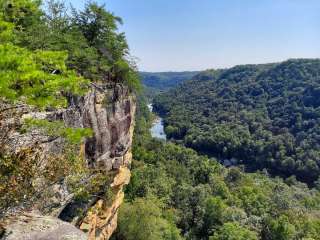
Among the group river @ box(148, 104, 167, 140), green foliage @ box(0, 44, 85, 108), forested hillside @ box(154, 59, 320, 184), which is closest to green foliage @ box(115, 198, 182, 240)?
green foliage @ box(0, 44, 85, 108)

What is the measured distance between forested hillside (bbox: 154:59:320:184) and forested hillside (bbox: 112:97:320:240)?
26889mm

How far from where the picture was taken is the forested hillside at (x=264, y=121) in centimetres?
11462

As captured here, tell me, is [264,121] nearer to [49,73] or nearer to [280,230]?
[280,230]

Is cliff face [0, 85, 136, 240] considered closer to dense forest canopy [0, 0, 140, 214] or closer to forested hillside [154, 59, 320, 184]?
dense forest canopy [0, 0, 140, 214]

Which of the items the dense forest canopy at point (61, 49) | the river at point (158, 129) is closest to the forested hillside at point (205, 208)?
the dense forest canopy at point (61, 49)

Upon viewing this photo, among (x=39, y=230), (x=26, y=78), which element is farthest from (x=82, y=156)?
(x=26, y=78)

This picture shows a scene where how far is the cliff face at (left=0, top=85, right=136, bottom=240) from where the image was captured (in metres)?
12.0

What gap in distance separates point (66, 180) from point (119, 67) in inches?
477

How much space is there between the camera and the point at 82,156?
18.6 metres

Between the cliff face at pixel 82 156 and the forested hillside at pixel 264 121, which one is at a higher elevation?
the cliff face at pixel 82 156

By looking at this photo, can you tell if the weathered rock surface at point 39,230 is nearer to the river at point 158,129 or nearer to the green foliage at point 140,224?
the green foliage at point 140,224

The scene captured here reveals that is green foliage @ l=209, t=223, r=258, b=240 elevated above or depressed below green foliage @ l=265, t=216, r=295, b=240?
above

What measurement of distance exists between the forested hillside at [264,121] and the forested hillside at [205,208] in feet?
88.2

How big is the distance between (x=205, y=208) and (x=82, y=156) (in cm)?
4382
